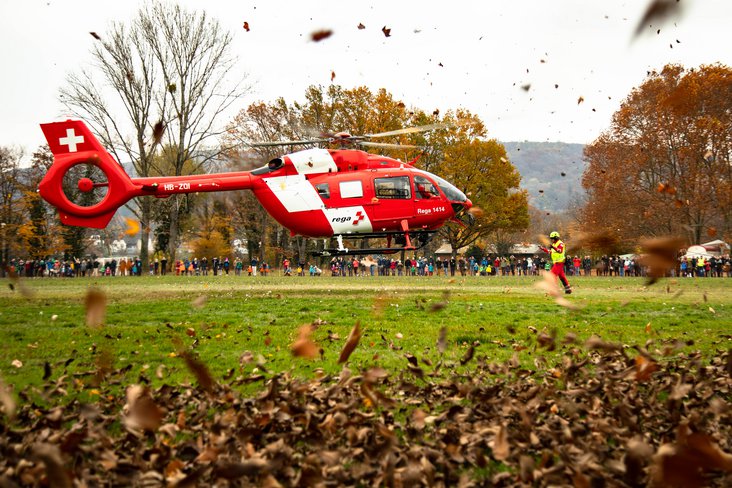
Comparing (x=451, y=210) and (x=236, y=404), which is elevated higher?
(x=451, y=210)

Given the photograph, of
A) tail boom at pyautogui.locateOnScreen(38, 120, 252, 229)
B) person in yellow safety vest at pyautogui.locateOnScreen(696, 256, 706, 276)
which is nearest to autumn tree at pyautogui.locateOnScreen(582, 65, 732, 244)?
person in yellow safety vest at pyautogui.locateOnScreen(696, 256, 706, 276)

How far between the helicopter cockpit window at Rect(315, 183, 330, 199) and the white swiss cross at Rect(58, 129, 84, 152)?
792 cm

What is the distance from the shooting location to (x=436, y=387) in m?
6.09

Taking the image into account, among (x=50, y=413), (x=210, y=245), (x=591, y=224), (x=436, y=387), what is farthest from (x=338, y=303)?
(x=210, y=245)

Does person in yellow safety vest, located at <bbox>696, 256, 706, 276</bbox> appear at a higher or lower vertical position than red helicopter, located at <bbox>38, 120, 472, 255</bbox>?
lower

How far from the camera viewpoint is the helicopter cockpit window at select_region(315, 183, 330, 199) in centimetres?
2061

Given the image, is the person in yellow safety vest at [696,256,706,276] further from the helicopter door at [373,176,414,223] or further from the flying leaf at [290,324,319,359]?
the flying leaf at [290,324,319,359]

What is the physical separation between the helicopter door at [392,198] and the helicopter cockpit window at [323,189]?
65.2 inches

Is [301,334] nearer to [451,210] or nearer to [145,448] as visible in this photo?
[145,448]

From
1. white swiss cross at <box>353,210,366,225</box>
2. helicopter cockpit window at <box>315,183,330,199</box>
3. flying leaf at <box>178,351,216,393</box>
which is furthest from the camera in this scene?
white swiss cross at <box>353,210,366,225</box>

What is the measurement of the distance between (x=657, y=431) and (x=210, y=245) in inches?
2430

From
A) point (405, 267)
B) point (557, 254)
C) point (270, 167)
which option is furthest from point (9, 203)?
point (557, 254)

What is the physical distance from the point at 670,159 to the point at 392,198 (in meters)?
32.1

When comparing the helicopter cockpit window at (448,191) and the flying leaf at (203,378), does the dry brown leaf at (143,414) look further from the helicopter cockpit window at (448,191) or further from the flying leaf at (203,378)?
the helicopter cockpit window at (448,191)
